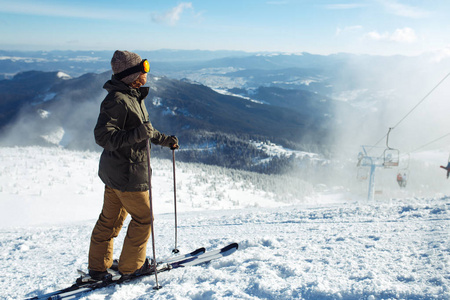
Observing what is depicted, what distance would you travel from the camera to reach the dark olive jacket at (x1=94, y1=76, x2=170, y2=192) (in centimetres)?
245

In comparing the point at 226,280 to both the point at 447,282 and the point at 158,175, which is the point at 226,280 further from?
the point at 158,175

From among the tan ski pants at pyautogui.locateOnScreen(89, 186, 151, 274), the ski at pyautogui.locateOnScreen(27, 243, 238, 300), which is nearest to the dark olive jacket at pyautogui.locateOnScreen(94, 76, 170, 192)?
the tan ski pants at pyautogui.locateOnScreen(89, 186, 151, 274)

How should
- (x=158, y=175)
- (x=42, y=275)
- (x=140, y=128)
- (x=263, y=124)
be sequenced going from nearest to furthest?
(x=140, y=128) → (x=42, y=275) → (x=158, y=175) → (x=263, y=124)

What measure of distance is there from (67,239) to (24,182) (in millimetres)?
8318

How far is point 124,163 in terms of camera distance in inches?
104

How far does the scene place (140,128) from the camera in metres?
2.47

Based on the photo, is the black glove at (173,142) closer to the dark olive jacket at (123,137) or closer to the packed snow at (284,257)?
the dark olive jacket at (123,137)

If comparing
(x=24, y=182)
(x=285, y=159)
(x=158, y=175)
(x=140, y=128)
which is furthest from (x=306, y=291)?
(x=285, y=159)

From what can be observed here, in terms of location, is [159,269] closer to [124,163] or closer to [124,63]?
[124,163]

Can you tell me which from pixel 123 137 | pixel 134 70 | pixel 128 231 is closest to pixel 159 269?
pixel 128 231

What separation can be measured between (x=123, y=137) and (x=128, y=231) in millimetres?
996

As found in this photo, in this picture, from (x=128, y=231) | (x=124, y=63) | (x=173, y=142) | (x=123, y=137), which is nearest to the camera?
(x=123, y=137)

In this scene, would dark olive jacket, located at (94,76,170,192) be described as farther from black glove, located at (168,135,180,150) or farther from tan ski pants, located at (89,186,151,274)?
black glove, located at (168,135,180,150)

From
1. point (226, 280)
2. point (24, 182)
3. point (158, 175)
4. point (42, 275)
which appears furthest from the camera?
point (158, 175)
